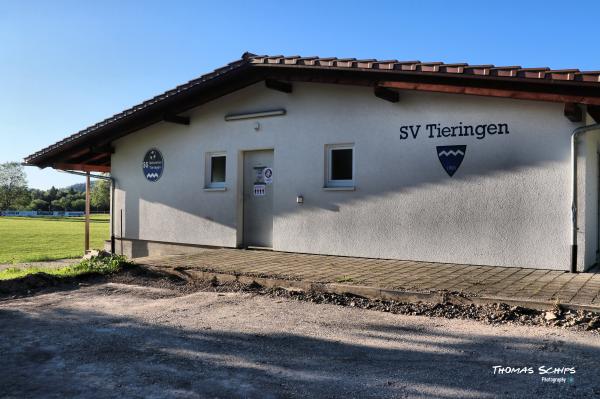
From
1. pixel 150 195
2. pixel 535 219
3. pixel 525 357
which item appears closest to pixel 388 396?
pixel 525 357

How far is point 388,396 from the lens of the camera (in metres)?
3.37

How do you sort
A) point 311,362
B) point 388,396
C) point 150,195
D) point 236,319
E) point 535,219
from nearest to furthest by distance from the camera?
point 388,396
point 311,362
point 236,319
point 535,219
point 150,195

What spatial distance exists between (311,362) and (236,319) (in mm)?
1663

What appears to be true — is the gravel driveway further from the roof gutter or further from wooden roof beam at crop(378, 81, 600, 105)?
wooden roof beam at crop(378, 81, 600, 105)

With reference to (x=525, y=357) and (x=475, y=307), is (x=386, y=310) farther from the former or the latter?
(x=525, y=357)

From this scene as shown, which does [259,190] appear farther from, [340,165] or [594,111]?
[594,111]

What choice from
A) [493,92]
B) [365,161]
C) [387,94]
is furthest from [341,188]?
[493,92]

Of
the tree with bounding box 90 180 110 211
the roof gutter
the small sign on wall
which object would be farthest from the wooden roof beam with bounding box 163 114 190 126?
the tree with bounding box 90 180 110 211

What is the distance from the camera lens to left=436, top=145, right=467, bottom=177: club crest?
28.2 feet

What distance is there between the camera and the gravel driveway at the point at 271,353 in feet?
11.5

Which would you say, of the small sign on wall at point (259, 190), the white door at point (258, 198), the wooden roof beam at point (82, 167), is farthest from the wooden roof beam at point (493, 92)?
the wooden roof beam at point (82, 167)

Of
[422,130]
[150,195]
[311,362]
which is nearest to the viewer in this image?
[311,362]

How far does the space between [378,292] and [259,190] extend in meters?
5.33

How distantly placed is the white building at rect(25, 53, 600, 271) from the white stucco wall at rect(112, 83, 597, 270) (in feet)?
0.07
